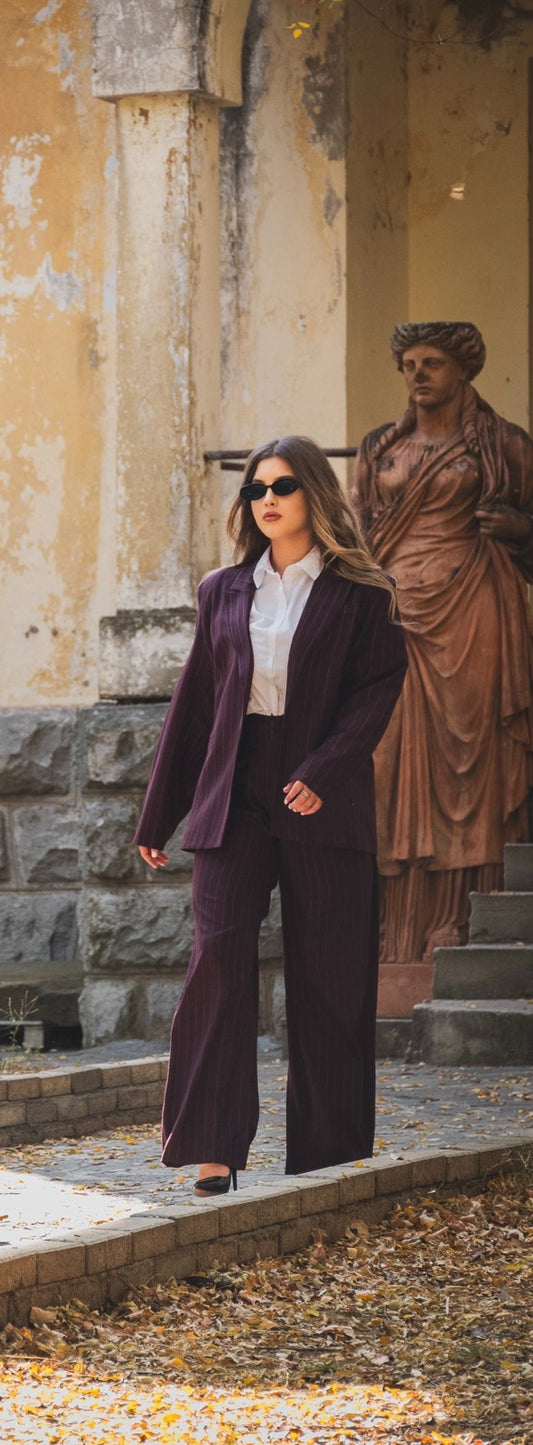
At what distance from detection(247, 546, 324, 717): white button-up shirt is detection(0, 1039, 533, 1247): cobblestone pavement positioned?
1.09m

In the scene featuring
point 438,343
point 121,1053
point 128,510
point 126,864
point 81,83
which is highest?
point 81,83

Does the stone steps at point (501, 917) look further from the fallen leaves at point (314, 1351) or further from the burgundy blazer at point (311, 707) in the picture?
the fallen leaves at point (314, 1351)

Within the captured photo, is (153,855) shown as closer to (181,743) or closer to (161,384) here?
(181,743)

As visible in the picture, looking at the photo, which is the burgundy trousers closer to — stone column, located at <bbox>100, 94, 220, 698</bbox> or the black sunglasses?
the black sunglasses

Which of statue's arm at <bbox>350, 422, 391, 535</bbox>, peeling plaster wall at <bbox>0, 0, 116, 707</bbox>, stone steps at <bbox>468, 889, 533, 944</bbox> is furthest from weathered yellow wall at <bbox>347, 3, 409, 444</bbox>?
stone steps at <bbox>468, 889, 533, 944</bbox>

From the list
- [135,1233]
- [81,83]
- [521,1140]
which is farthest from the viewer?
[81,83]

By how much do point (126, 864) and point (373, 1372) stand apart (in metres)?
5.37

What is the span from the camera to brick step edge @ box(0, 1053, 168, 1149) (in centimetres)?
668

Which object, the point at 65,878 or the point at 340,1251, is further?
the point at 65,878

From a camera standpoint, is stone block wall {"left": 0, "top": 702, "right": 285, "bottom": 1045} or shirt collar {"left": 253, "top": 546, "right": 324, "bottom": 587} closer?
shirt collar {"left": 253, "top": 546, "right": 324, "bottom": 587}

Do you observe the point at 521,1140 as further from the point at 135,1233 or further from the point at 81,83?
the point at 81,83

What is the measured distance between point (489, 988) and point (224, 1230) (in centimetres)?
393

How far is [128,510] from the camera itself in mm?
9531

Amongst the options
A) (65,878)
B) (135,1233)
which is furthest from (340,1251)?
(65,878)
